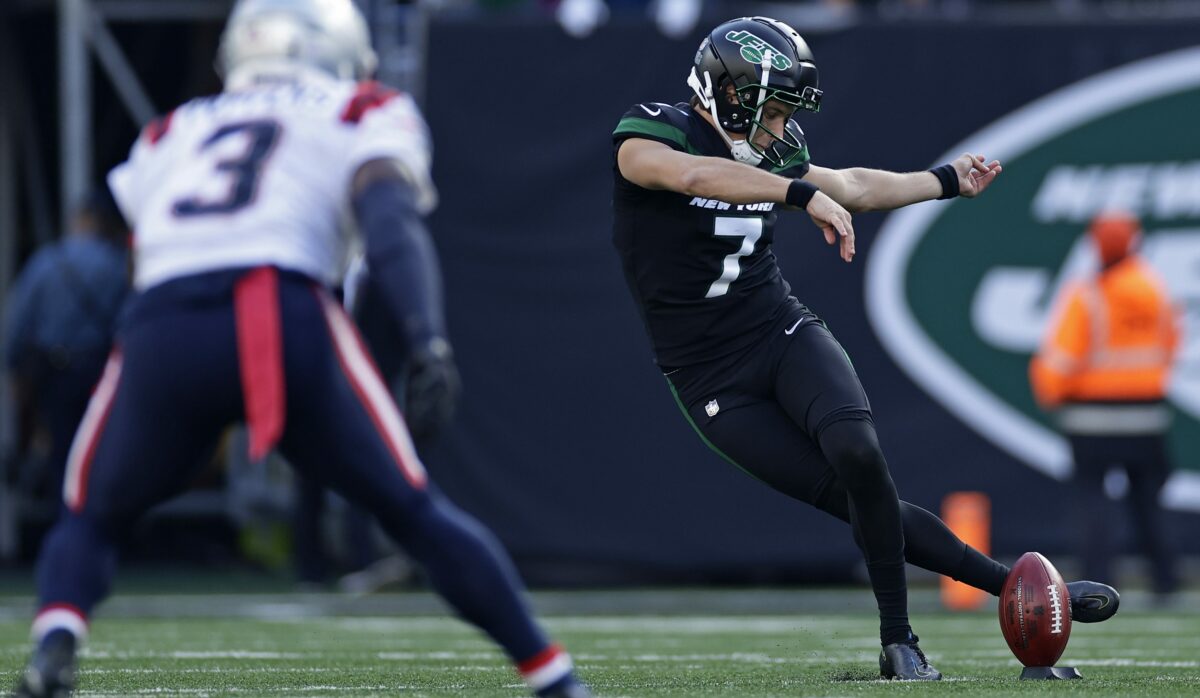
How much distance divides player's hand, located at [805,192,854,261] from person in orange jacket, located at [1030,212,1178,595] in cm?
472

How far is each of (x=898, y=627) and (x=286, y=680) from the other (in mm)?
1546

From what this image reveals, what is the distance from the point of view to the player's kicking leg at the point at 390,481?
3.27 meters

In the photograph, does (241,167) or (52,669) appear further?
(241,167)

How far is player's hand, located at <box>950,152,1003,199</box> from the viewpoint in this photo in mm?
4641

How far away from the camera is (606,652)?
589 cm

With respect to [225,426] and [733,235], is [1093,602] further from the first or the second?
[225,426]

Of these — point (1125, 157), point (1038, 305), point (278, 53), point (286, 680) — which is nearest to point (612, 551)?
point (1038, 305)

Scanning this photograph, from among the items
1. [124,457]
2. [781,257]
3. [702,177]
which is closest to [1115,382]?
[781,257]

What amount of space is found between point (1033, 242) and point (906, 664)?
5.80 m

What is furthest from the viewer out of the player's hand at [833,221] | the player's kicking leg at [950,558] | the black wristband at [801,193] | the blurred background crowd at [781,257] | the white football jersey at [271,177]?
the blurred background crowd at [781,257]

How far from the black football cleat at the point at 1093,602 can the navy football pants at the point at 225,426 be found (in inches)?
72.3

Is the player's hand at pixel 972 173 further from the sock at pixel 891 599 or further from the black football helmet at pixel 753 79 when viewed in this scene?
the sock at pixel 891 599

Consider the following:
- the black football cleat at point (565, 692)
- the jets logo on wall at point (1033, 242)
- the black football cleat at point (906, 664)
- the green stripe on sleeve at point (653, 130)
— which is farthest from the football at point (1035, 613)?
the jets logo on wall at point (1033, 242)

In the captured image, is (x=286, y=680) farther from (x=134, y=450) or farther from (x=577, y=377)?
(x=577, y=377)
